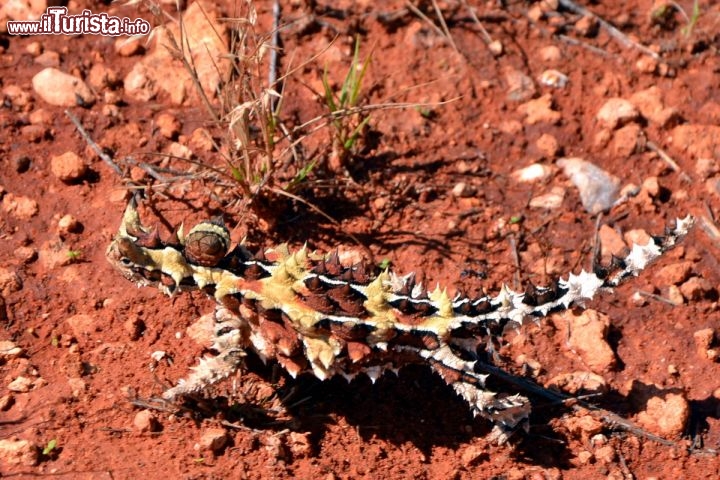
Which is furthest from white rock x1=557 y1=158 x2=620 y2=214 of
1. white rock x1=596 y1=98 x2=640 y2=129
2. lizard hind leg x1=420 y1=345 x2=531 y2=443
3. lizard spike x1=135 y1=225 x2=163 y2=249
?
lizard spike x1=135 y1=225 x2=163 y2=249

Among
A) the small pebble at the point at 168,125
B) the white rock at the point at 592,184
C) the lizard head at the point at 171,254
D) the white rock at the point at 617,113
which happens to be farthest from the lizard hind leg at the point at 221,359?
the white rock at the point at 617,113

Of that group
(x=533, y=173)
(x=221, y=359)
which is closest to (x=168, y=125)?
(x=221, y=359)

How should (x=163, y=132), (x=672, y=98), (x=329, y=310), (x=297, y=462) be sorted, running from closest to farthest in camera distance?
A: 1. (x=329, y=310)
2. (x=297, y=462)
3. (x=163, y=132)
4. (x=672, y=98)

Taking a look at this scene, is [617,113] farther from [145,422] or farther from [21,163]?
[21,163]

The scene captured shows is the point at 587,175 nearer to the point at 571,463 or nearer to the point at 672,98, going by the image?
the point at 672,98

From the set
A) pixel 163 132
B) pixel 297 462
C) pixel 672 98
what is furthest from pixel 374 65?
pixel 297 462
